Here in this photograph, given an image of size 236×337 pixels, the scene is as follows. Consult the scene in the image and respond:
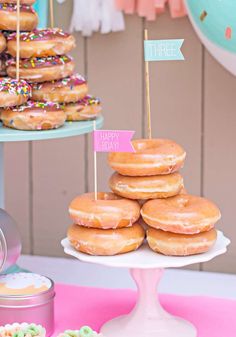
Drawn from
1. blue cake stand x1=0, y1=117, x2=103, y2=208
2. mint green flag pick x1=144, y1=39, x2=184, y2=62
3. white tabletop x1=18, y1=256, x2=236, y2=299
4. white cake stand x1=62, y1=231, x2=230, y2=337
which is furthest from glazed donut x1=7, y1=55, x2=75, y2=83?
white tabletop x1=18, y1=256, x2=236, y2=299

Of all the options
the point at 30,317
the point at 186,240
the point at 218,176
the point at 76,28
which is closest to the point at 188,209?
the point at 186,240

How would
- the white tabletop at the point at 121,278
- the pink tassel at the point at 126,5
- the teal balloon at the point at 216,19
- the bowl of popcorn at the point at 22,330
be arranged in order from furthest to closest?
the pink tassel at the point at 126,5 → the white tabletop at the point at 121,278 → the teal balloon at the point at 216,19 → the bowl of popcorn at the point at 22,330

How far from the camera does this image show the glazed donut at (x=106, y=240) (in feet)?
4.63

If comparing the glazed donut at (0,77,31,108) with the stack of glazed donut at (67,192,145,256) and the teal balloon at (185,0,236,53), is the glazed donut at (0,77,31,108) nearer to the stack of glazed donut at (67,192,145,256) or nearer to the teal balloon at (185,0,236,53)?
the stack of glazed donut at (67,192,145,256)

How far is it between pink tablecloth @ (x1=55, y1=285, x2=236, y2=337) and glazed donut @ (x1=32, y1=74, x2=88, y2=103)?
0.47 meters

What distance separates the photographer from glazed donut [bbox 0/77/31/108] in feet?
5.01

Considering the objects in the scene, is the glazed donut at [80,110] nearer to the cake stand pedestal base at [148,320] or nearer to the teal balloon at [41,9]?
the cake stand pedestal base at [148,320]

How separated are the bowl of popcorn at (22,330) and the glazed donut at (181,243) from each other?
26 cm

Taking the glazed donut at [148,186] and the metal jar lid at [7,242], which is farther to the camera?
the metal jar lid at [7,242]

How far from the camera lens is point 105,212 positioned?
1413mm

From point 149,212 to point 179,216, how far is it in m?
0.06

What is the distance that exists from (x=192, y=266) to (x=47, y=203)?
0.50 metres

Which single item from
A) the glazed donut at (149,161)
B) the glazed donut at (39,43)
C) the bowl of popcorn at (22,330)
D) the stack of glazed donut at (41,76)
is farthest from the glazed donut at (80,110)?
the bowl of popcorn at (22,330)

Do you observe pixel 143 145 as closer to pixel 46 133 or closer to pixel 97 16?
pixel 46 133
